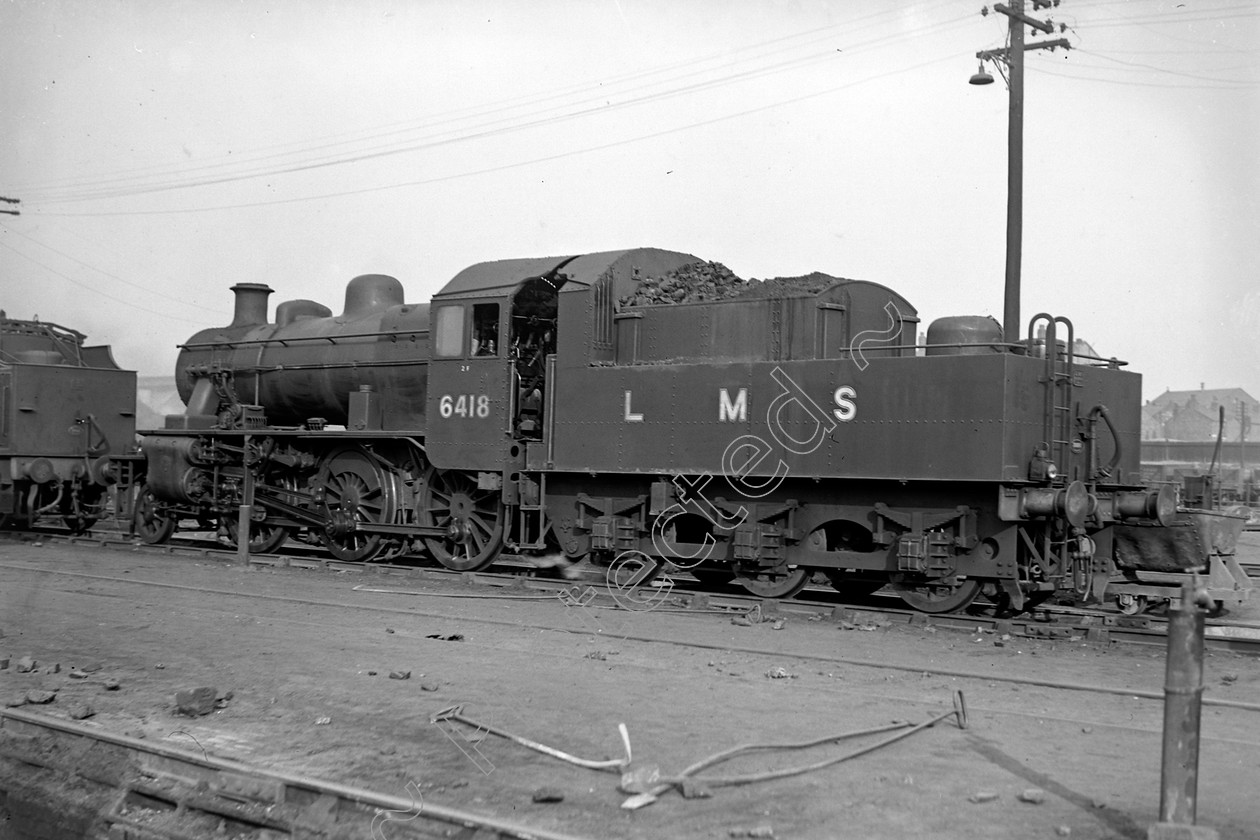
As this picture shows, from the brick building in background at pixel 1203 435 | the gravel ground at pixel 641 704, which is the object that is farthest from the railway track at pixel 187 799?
the brick building in background at pixel 1203 435

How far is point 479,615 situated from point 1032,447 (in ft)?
17.5

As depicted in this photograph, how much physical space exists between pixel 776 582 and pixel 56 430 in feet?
43.5

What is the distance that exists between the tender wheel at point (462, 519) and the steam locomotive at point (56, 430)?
23.2ft

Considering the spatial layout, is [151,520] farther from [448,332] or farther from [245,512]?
[448,332]

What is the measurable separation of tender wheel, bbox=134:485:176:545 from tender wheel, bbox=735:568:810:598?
9.95 metres

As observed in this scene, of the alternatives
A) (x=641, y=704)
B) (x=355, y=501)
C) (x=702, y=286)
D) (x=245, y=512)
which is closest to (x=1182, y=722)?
(x=641, y=704)

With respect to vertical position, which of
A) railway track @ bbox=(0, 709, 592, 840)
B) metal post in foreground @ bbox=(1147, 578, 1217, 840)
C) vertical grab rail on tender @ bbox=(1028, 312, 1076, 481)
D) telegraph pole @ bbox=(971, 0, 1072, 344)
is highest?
telegraph pole @ bbox=(971, 0, 1072, 344)

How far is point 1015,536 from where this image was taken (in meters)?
10.7

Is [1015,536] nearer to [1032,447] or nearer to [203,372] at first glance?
[1032,447]

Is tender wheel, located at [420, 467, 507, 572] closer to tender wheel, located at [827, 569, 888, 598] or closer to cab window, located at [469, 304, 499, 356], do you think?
cab window, located at [469, 304, 499, 356]

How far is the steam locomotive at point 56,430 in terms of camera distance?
19.2 m

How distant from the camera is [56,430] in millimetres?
19625

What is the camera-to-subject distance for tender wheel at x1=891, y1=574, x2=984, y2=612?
11203 millimetres

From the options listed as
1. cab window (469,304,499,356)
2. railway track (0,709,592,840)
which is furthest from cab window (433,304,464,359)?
railway track (0,709,592,840)
